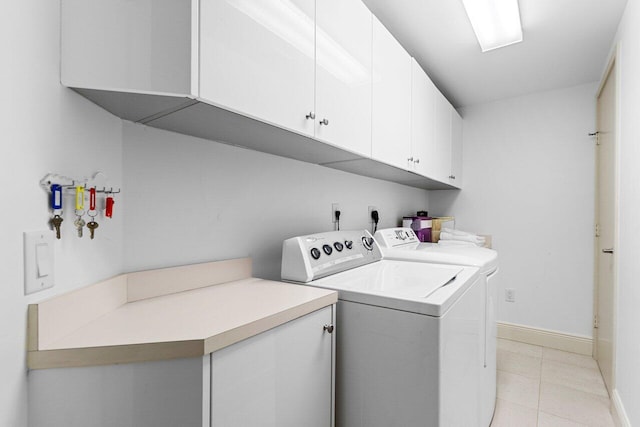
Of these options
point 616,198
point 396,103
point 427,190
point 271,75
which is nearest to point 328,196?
point 396,103

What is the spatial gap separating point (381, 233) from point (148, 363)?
1614 mm

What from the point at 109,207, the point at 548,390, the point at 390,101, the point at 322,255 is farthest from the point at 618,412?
the point at 109,207

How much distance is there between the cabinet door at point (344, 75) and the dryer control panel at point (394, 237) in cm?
70

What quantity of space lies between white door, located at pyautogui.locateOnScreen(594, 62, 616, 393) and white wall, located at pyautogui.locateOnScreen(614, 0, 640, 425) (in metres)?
0.23

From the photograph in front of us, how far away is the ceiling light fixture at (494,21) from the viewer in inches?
66.4

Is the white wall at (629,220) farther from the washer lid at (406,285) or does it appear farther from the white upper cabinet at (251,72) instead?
the white upper cabinet at (251,72)

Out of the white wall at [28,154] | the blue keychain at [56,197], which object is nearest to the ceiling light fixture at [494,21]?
the white wall at [28,154]

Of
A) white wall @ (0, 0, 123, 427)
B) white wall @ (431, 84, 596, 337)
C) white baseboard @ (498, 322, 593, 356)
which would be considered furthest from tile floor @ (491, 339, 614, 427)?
white wall @ (0, 0, 123, 427)

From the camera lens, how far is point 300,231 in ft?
5.66

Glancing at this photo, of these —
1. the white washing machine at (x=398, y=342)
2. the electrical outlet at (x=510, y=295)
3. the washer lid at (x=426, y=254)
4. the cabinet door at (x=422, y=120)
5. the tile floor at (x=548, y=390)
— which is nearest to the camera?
the white washing machine at (x=398, y=342)

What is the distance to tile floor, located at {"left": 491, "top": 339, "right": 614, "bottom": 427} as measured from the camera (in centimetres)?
190

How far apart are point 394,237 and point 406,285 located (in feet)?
3.06

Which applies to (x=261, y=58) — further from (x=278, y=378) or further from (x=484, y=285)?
(x=484, y=285)

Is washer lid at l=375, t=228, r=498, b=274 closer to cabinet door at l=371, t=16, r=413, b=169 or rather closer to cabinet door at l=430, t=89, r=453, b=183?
cabinet door at l=371, t=16, r=413, b=169
